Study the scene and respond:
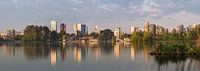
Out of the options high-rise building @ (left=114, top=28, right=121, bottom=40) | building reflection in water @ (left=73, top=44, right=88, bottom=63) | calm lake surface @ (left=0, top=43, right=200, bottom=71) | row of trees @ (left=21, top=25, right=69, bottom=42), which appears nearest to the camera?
calm lake surface @ (left=0, top=43, right=200, bottom=71)

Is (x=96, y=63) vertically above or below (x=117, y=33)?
below

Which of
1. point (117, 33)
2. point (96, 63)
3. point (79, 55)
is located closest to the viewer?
point (96, 63)

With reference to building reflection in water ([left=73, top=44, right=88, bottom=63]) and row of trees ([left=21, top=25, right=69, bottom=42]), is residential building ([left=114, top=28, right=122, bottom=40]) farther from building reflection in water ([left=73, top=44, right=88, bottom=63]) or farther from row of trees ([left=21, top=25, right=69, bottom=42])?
building reflection in water ([left=73, top=44, right=88, bottom=63])

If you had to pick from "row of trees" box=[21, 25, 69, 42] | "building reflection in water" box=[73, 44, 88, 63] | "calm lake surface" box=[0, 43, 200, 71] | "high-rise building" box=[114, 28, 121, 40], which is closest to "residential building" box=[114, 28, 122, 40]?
"high-rise building" box=[114, 28, 121, 40]

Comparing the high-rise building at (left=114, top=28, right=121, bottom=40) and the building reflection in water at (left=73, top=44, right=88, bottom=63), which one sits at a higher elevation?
the high-rise building at (left=114, top=28, right=121, bottom=40)

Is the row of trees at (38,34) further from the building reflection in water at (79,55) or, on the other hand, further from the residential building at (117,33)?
the building reflection in water at (79,55)

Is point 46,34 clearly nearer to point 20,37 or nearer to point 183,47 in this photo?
point 20,37

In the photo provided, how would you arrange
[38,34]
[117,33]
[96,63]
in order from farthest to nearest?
[117,33], [38,34], [96,63]

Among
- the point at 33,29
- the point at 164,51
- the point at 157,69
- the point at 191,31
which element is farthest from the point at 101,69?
the point at 33,29

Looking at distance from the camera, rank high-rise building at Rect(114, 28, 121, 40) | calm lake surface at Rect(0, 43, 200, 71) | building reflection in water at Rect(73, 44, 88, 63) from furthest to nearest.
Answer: high-rise building at Rect(114, 28, 121, 40), building reflection in water at Rect(73, 44, 88, 63), calm lake surface at Rect(0, 43, 200, 71)

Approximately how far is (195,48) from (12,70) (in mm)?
20103

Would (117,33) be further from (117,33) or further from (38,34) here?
(38,34)

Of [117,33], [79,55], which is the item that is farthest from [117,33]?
[79,55]

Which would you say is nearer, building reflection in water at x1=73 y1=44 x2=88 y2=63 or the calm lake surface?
the calm lake surface
